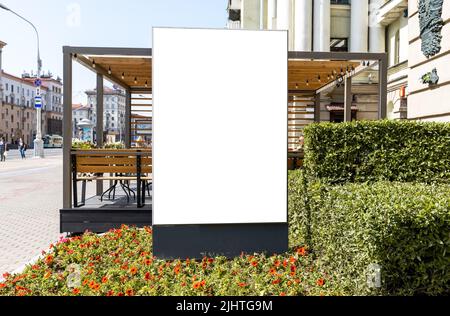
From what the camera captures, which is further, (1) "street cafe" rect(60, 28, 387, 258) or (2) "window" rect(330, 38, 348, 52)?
(2) "window" rect(330, 38, 348, 52)

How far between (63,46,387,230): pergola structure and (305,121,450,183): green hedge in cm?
222

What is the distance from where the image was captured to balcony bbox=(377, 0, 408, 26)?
18.6 metres

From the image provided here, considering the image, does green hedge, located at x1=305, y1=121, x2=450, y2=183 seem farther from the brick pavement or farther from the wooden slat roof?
the brick pavement

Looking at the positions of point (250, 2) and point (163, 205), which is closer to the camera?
point (163, 205)

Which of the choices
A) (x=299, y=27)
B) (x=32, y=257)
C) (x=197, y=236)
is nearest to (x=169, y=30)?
(x=197, y=236)

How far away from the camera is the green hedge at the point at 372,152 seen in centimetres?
558

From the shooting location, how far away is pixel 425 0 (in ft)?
33.8

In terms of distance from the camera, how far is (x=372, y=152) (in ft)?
18.4

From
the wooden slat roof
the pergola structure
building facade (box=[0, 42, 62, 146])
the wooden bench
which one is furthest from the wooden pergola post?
building facade (box=[0, 42, 62, 146])

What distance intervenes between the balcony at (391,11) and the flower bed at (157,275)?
17.0 metres

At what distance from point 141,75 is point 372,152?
6932 millimetres

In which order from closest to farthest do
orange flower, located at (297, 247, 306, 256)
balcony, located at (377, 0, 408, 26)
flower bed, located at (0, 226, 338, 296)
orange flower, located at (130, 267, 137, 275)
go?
flower bed, located at (0, 226, 338, 296) < orange flower, located at (130, 267, 137, 275) < orange flower, located at (297, 247, 306, 256) < balcony, located at (377, 0, 408, 26)

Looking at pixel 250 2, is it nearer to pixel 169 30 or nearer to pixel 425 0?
pixel 425 0
